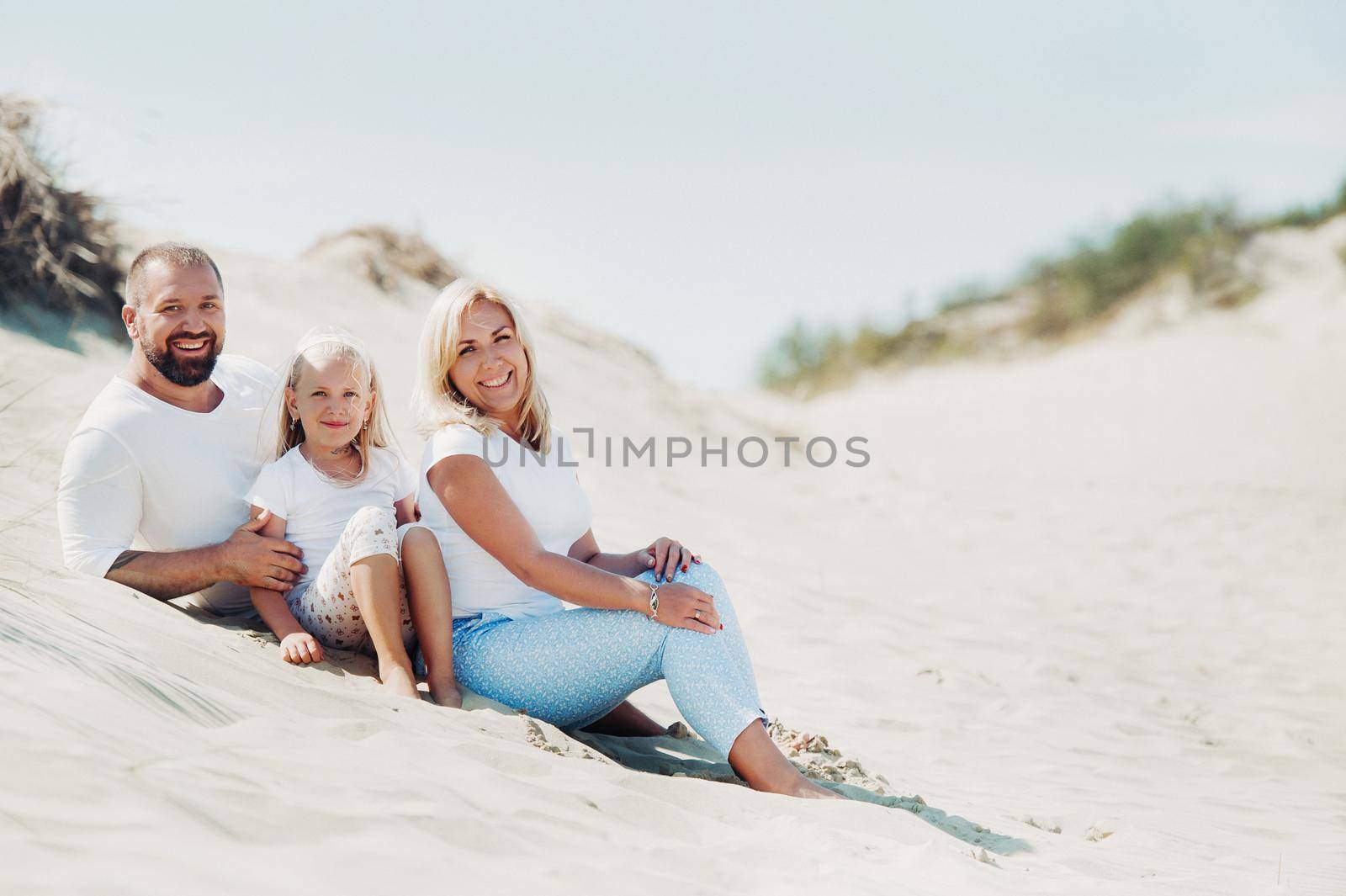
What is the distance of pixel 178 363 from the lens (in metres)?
3.73

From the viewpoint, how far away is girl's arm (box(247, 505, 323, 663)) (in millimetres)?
3271

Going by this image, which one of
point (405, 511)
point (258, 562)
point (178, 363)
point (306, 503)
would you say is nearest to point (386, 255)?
point (178, 363)

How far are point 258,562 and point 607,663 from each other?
1089mm

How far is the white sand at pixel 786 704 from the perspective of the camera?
6.83 feet

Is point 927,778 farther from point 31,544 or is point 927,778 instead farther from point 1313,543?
point 1313,543

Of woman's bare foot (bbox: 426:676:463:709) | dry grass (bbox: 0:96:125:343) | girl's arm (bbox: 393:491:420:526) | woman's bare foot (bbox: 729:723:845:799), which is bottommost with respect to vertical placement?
woman's bare foot (bbox: 729:723:845:799)

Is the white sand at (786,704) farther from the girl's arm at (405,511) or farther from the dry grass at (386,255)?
the girl's arm at (405,511)

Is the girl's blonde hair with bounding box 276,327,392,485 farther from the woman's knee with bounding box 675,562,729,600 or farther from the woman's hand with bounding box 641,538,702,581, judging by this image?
the woman's knee with bounding box 675,562,729,600

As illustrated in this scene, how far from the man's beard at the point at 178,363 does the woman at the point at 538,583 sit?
30.1 inches

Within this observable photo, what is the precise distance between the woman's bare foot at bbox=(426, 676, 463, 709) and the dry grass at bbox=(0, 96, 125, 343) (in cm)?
525

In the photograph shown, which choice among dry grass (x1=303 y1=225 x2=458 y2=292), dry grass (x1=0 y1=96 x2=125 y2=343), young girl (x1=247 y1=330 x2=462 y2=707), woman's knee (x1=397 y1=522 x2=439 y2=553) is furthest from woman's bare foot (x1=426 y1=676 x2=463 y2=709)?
dry grass (x1=303 y1=225 x2=458 y2=292)

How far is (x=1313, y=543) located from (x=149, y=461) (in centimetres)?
927

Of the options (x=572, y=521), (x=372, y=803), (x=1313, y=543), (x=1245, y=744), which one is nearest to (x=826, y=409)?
(x=1313, y=543)

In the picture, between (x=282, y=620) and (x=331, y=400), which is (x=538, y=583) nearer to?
(x=282, y=620)
